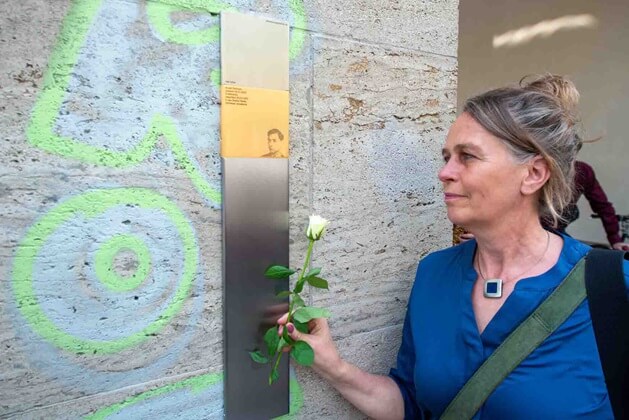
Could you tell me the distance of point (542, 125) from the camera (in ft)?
5.47

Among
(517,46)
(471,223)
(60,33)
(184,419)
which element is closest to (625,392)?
(471,223)

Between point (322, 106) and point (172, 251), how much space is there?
72 cm

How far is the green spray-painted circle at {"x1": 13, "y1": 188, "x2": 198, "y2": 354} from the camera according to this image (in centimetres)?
123

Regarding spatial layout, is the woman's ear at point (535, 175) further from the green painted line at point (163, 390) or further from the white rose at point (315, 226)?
the green painted line at point (163, 390)

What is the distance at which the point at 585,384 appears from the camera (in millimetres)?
1465

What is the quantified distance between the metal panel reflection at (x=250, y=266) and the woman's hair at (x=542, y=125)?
0.72m

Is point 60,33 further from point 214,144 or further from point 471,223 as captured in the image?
point 471,223

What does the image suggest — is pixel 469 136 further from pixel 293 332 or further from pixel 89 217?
pixel 89 217

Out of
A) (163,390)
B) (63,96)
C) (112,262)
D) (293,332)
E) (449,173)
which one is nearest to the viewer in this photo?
(63,96)

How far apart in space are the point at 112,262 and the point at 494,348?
116 cm

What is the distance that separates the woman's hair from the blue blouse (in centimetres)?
19

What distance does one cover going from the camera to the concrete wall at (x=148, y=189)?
123 centimetres

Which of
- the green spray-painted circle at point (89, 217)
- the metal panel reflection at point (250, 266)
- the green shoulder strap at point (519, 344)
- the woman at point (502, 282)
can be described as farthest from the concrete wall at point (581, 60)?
the green spray-painted circle at point (89, 217)

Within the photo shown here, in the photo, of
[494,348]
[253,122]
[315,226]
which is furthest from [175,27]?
[494,348]
